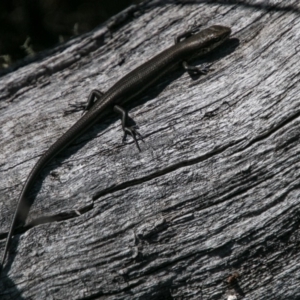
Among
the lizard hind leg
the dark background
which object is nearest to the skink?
the lizard hind leg

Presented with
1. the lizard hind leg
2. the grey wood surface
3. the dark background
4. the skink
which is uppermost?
the dark background

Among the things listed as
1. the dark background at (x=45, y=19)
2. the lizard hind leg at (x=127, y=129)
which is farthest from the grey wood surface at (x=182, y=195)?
the dark background at (x=45, y=19)

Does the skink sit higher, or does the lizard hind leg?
the skink

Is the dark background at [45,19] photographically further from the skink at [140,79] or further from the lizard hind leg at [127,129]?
the lizard hind leg at [127,129]

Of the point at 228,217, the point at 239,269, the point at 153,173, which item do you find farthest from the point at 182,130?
the point at 239,269

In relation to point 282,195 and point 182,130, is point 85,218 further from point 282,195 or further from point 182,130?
point 282,195

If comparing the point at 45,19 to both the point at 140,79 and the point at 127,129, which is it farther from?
the point at 127,129

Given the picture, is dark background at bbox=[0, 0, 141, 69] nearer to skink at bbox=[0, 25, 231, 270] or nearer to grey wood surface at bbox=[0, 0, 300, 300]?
skink at bbox=[0, 25, 231, 270]
